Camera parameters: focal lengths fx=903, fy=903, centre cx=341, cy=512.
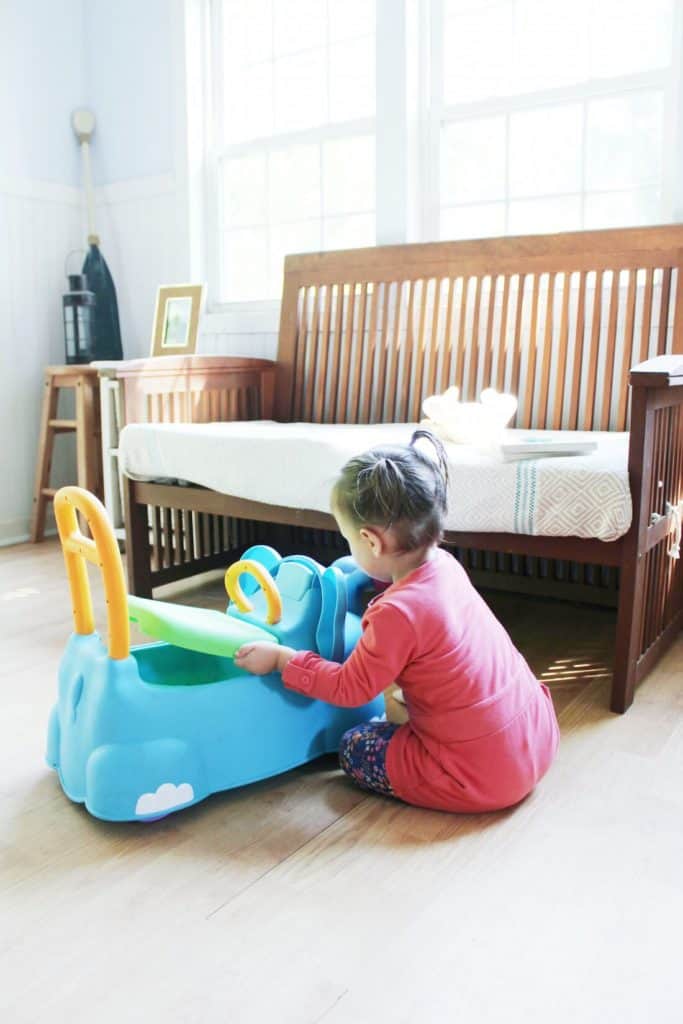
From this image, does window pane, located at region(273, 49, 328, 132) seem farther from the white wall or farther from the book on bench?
the book on bench

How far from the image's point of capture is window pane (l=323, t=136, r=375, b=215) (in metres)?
2.96

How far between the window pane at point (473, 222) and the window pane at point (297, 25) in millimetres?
785

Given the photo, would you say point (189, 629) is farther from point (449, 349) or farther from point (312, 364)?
point (312, 364)

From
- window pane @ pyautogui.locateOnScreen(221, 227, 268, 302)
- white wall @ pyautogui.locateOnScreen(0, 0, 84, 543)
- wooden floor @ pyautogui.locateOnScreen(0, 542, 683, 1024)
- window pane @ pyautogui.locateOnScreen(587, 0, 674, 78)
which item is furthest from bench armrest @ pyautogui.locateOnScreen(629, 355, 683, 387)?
white wall @ pyautogui.locateOnScreen(0, 0, 84, 543)

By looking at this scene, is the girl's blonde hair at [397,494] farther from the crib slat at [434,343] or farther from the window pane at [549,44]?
the window pane at [549,44]

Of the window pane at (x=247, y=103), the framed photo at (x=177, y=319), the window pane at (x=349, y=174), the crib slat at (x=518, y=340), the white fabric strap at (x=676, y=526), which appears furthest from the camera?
the window pane at (x=247, y=103)

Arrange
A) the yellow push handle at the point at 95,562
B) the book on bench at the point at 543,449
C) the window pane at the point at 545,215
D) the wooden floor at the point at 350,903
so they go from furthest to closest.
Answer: the window pane at the point at 545,215
the book on bench at the point at 543,449
the yellow push handle at the point at 95,562
the wooden floor at the point at 350,903

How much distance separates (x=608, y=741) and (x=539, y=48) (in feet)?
6.59

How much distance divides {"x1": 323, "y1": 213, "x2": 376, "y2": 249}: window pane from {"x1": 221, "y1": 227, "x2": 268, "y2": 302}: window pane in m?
0.29

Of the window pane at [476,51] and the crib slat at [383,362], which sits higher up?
the window pane at [476,51]

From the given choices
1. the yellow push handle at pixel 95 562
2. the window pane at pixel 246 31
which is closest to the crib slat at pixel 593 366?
the yellow push handle at pixel 95 562

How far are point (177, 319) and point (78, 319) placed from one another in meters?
0.43

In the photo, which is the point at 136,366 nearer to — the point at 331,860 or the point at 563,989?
the point at 331,860

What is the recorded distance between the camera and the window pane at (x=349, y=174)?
296 cm
